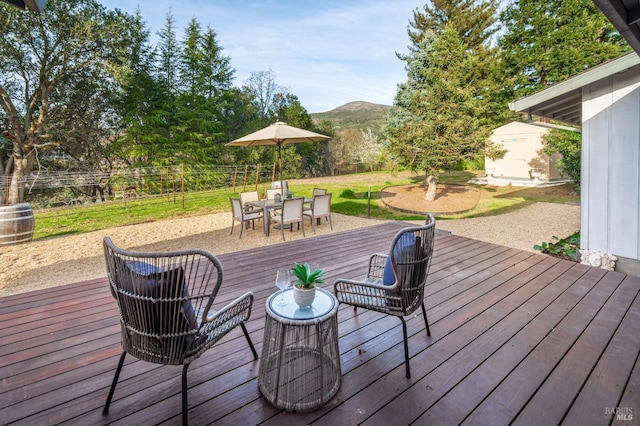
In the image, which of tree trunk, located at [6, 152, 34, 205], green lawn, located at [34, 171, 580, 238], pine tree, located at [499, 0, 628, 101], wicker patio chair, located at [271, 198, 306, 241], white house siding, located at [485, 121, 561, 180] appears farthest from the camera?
white house siding, located at [485, 121, 561, 180]

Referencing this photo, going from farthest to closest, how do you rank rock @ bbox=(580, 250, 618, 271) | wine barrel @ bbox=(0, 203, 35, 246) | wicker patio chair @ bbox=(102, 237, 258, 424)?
1. wine barrel @ bbox=(0, 203, 35, 246)
2. rock @ bbox=(580, 250, 618, 271)
3. wicker patio chair @ bbox=(102, 237, 258, 424)

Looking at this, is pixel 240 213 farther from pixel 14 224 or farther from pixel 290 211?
pixel 14 224

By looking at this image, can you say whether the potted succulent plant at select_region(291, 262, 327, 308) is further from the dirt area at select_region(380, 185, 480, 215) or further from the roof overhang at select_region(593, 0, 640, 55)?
the dirt area at select_region(380, 185, 480, 215)

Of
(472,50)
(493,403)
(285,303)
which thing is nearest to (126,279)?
(285,303)

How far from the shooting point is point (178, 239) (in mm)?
6207

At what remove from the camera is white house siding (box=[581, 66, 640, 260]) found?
349 centimetres

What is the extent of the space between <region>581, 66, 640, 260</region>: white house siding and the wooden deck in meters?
0.86

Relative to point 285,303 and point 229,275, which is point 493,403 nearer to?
point 285,303

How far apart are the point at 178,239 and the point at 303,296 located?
5.29 meters

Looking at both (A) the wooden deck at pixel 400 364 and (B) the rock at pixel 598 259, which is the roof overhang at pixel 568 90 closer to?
(B) the rock at pixel 598 259

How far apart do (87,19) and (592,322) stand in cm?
1515

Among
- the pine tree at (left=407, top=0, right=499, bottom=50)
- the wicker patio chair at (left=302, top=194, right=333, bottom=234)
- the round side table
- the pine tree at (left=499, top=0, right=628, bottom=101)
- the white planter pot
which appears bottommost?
the round side table

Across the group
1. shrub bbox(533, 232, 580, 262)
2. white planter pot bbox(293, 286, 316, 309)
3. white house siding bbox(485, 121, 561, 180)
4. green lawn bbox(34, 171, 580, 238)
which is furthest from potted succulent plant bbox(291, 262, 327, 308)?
white house siding bbox(485, 121, 561, 180)

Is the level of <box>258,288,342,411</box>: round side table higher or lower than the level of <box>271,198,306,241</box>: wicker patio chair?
lower
